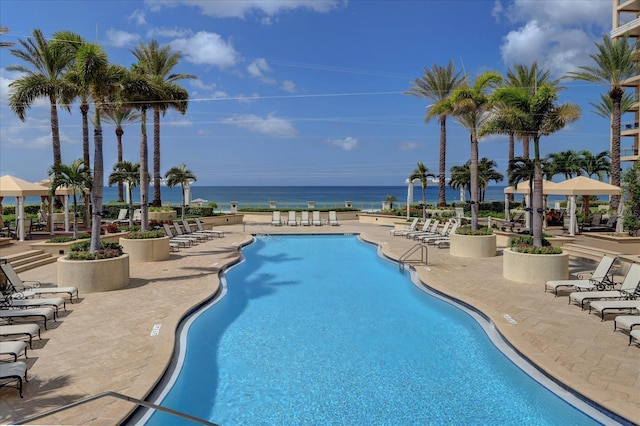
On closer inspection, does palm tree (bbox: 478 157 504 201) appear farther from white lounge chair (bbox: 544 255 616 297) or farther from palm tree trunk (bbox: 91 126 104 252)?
palm tree trunk (bbox: 91 126 104 252)

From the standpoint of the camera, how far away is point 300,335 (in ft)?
24.8

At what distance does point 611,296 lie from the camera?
792cm

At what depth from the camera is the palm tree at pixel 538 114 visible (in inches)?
428

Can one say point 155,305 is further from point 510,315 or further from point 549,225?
point 549,225

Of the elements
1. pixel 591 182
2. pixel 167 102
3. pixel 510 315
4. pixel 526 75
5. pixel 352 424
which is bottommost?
pixel 352 424

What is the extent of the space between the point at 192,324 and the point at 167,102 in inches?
375

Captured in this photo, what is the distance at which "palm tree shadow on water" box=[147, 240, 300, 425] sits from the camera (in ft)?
16.9

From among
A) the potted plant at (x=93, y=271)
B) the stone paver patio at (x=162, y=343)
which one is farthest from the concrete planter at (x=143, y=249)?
the potted plant at (x=93, y=271)

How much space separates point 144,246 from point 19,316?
6638 mm

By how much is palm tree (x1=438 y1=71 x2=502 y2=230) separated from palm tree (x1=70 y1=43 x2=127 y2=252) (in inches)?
430

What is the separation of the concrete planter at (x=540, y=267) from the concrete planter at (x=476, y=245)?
11.5ft

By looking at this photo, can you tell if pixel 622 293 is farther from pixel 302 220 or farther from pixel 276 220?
pixel 276 220

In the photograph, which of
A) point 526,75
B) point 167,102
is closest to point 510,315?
point 167,102

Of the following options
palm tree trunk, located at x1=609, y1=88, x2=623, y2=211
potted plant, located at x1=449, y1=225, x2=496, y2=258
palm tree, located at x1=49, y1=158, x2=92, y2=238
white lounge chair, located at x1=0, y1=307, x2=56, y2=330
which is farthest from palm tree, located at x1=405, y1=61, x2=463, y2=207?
white lounge chair, located at x1=0, y1=307, x2=56, y2=330
